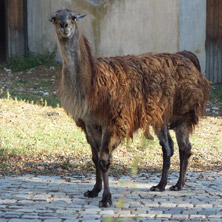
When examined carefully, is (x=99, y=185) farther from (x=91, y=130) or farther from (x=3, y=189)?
(x=3, y=189)

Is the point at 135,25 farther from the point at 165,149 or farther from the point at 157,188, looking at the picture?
the point at 157,188

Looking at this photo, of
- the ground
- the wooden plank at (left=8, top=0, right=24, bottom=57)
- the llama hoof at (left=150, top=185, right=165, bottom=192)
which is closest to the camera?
the ground

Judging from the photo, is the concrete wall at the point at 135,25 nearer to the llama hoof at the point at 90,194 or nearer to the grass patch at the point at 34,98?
the grass patch at the point at 34,98

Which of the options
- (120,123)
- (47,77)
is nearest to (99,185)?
(120,123)

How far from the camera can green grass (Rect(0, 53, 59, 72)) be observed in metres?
15.2

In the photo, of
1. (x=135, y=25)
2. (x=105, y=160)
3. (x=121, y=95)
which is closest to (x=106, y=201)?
(x=105, y=160)

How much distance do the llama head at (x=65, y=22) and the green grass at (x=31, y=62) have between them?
375 inches

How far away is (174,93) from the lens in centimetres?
652

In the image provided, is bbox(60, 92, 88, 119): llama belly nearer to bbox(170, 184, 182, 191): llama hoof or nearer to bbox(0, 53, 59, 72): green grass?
bbox(170, 184, 182, 191): llama hoof

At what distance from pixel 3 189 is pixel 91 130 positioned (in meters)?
1.43

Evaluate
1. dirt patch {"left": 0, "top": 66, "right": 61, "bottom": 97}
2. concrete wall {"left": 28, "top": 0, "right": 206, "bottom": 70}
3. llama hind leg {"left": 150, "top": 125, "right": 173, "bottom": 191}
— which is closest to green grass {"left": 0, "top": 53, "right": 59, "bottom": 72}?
dirt patch {"left": 0, "top": 66, "right": 61, "bottom": 97}

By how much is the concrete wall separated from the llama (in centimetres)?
581

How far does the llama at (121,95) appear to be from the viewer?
19.0 feet

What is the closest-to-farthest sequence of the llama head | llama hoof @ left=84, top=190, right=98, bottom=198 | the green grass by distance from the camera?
the llama head
llama hoof @ left=84, top=190, right=98, bottom=198
the green grass
